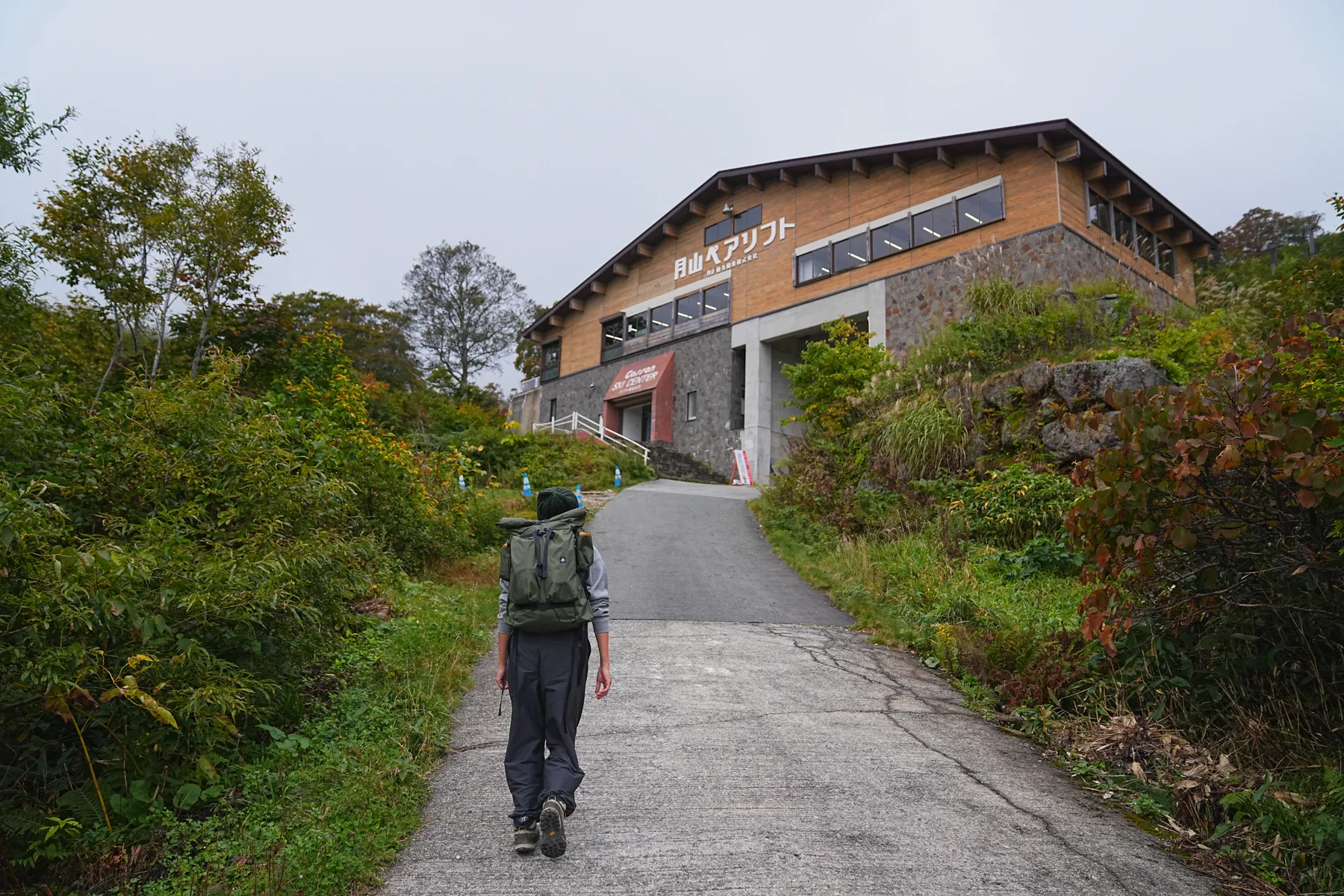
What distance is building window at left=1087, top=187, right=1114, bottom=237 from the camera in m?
18.4

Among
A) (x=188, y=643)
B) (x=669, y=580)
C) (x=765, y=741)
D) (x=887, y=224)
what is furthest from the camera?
(x=887, y=224)

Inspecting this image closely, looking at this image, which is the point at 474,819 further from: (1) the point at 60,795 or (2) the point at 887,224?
(2) the point at 887,224

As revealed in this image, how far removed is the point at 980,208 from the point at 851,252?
387cm

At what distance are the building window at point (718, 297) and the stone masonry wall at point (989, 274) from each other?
6.45 m

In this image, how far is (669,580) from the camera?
10547 millimetres

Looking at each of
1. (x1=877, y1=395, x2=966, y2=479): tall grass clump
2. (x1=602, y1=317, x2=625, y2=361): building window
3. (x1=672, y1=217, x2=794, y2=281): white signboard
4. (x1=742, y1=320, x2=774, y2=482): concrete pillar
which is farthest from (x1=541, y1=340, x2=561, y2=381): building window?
(x1=877, y1=395, x2=966, y2=479): tall grass clump

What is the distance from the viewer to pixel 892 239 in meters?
21.0

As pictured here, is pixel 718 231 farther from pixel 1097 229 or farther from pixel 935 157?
pixel 1097 229

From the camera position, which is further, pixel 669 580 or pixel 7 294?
pixel 669 580

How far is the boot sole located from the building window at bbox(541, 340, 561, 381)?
30121 mm

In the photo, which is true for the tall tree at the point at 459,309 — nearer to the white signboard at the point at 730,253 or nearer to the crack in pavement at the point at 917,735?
the white signboard at the point at 730,253

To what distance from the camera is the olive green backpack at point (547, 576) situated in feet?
11.9

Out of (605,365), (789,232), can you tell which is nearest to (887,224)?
(789,232)

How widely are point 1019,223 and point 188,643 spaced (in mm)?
18485
